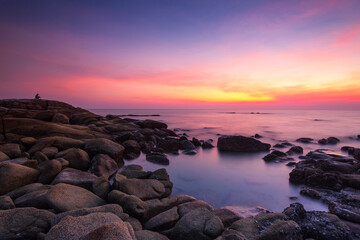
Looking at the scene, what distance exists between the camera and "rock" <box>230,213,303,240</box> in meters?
3.23

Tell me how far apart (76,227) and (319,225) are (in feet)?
14.1

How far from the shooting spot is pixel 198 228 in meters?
3.54

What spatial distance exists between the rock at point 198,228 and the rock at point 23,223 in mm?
2314

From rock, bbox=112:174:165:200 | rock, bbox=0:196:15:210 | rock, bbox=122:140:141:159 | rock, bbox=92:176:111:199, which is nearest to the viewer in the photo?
rock, bbox=0:196:15:210

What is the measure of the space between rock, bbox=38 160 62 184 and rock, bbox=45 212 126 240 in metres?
3.66

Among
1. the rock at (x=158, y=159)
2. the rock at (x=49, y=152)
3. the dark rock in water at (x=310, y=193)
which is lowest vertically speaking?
the rock at (x=158, y=159)

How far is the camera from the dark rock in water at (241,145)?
1398 centimetres

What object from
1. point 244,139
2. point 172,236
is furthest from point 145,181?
point 244,139

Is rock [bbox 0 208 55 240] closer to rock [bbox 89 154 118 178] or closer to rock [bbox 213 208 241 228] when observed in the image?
rock [bbox 213 208 241 228]

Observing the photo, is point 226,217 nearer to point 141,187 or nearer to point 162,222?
point 162,222

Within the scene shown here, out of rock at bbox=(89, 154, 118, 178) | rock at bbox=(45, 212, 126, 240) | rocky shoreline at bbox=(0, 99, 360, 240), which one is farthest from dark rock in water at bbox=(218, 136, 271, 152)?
rock at bbox=(45, 212, 126, 240)

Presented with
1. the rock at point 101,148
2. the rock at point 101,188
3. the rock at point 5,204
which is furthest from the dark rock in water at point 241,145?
the rock at point 5,204

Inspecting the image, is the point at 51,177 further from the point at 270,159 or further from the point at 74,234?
the point at 270,159

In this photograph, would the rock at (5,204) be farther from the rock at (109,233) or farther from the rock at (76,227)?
the rock at (109,233)
